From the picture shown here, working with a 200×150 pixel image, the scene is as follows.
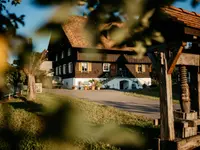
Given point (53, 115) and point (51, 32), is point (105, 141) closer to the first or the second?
point (53, 115)

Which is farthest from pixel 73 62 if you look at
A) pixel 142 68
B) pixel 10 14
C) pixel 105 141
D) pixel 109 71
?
pixel 10 14

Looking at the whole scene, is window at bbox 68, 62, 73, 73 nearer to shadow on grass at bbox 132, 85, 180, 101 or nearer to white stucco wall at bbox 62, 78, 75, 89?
white stucco wall at bbox 62, 78, 75, 89

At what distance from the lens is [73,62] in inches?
1260

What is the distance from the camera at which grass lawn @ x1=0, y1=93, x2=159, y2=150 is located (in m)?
1.54

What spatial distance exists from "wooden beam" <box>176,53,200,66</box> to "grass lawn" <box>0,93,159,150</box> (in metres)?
2.23

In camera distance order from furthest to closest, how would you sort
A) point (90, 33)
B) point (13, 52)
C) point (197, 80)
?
point (197, 80), point (90, 33), point (13, 52)

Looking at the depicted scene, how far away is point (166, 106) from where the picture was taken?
485 centimetres

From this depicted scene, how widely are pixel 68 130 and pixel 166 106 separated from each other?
3.65 m

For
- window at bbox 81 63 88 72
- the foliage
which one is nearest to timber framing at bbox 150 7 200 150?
the foliage

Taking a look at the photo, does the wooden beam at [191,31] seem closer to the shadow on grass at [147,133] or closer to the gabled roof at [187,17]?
the gabled roof at [187,17]

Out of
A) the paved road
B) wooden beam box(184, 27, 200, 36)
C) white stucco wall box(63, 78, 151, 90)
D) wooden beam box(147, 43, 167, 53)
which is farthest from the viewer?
white stucco wall box(63, 78, 151, 90)

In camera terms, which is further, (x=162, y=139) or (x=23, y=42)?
(x=162, y=139)

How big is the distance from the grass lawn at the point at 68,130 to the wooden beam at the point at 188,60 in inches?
87.8

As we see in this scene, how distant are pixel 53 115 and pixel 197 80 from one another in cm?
527
